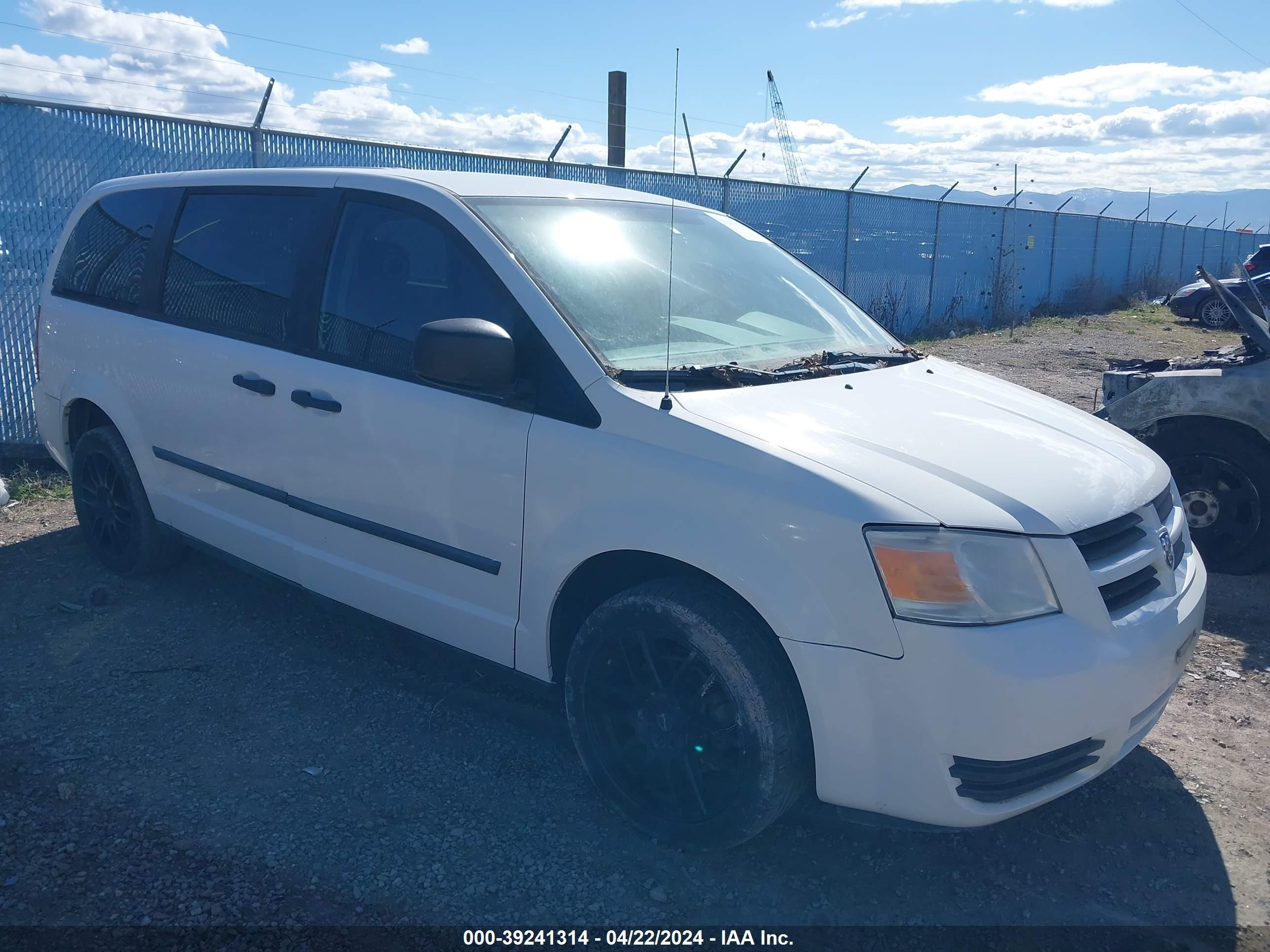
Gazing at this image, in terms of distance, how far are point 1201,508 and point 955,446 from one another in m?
3.34

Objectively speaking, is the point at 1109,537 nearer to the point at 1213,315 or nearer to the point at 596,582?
the point at 596,582

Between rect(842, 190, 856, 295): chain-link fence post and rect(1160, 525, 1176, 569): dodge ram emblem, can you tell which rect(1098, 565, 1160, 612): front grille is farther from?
rect(842, 190, 856, 295): chain-link fence post

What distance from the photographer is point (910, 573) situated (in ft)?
7.77

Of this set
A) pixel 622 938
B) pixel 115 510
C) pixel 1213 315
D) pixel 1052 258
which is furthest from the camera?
pixel 1052 258

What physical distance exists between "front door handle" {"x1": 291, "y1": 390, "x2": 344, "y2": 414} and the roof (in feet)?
2.74

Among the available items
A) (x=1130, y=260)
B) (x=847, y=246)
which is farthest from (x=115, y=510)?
Result: (x=1130, y=260)

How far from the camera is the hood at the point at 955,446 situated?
97.8 inches

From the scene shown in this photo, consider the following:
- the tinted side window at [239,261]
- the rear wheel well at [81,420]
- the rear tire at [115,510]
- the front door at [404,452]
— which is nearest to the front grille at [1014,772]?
the front door at [404,452]

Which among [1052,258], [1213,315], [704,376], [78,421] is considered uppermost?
[1052,258]

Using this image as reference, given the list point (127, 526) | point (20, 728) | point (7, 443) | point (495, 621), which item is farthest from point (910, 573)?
point (7, 443)

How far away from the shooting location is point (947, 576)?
7.77 feet

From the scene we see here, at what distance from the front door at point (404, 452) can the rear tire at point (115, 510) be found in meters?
1.37

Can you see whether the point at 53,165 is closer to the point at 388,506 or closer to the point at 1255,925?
the point at 388,506

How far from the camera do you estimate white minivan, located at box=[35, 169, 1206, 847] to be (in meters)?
2.41
